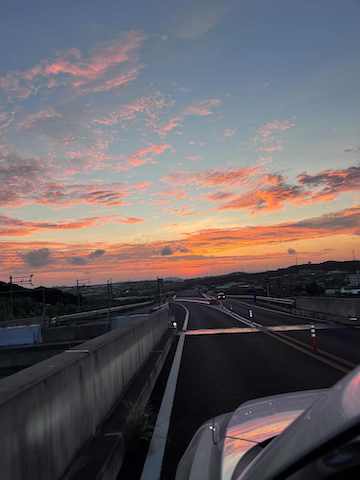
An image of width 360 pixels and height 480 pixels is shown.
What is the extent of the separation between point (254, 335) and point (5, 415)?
1887cm

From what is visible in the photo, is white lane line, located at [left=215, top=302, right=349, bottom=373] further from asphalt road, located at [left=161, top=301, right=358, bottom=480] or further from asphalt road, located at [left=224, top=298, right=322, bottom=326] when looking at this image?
asphalt road, located at [left=224, top=298, right=322, bottom=326]

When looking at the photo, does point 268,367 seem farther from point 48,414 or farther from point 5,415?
point 5,415

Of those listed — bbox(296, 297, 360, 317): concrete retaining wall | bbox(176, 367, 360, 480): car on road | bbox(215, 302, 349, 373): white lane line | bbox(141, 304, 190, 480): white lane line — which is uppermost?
bbox(176, 367, 360, 480): car on road

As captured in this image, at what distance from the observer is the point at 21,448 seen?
387 cm

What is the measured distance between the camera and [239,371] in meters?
12.7

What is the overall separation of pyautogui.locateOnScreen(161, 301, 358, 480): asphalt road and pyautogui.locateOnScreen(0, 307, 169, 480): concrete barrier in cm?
99

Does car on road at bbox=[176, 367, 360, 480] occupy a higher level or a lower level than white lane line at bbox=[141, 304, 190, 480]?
higher

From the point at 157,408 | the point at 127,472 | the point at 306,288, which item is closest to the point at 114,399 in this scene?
the point at 157,408

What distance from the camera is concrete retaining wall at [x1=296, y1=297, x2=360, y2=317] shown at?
2611 cm

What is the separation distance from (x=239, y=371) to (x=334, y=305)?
17.4 metres

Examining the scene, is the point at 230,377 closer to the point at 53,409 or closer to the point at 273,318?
the point at 53,409

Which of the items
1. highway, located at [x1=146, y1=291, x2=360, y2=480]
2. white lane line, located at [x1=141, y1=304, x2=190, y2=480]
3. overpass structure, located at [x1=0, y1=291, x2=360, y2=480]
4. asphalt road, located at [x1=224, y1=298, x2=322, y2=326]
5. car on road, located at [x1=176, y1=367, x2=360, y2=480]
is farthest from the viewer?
asphalt road, located at [x1=224, y1=298, x2=322, y2=326]

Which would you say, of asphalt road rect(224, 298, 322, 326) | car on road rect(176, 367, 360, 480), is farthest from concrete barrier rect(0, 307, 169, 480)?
asphalt road rect(224, 298, 322, 326)

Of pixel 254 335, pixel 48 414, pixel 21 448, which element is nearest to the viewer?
pixel 21 448
